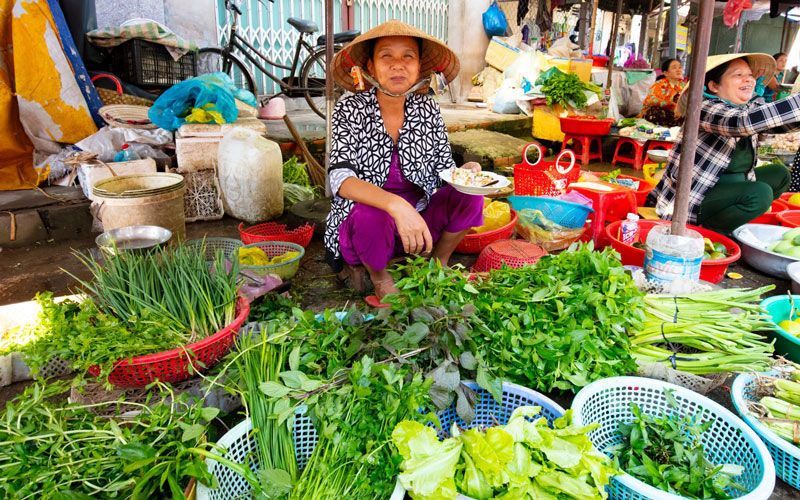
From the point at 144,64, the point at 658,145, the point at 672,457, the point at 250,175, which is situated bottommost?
the point at 672,457

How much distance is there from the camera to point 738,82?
2920mm

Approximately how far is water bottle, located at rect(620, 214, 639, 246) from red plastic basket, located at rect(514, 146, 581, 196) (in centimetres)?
73

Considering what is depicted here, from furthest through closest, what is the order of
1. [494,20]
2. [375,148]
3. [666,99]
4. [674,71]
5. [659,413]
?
[494,20]
[674,71]
[666,99]
[375,148]
[659,413]

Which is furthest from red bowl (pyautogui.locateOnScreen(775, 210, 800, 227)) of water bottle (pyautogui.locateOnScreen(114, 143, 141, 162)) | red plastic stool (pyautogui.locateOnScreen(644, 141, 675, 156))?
water bottle (pyautogui.locateOnScreen(114, 143, 141, 162))

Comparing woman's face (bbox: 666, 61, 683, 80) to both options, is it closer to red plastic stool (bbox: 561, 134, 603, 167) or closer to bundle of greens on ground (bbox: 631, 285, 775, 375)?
red plastic stool (bbox: 561, 134, 603, 167)

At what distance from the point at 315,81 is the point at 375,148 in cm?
463

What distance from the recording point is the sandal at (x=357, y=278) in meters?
2.73

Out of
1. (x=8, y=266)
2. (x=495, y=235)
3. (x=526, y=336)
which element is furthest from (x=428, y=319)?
(x=8, y=266)

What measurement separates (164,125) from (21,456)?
10.4ft

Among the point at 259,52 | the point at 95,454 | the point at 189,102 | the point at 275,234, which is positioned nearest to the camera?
the point at 95,454

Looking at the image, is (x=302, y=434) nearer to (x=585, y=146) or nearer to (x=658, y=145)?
(x=585, y=146)

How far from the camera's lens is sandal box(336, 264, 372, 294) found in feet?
8.97

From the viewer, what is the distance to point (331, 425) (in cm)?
131

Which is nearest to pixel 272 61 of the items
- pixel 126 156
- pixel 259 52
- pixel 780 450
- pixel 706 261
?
pixel 259 52
